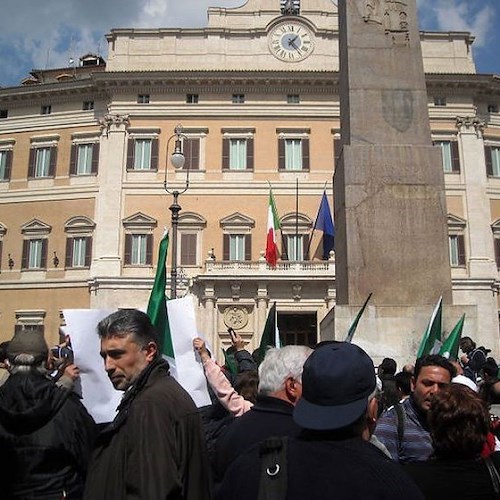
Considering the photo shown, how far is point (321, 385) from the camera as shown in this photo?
1.54m

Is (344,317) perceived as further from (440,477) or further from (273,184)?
(273,184)

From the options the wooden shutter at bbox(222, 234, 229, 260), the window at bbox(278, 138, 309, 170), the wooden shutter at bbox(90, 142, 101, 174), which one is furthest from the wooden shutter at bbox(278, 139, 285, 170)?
the wooden shutter at bbox(90, 142, 101, 174)

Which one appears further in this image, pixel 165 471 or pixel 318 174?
pixel 318 174

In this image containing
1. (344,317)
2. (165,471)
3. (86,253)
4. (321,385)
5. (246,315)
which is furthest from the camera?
(86,253)

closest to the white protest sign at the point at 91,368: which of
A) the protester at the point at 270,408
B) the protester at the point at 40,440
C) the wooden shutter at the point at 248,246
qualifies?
the protester at the point at 40,440

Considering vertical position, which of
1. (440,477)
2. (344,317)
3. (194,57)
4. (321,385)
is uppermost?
(194,57)

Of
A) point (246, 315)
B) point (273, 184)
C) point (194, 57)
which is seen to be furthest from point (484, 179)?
point (194, 57)

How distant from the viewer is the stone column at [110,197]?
2548 centimetres

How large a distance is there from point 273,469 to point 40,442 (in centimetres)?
159

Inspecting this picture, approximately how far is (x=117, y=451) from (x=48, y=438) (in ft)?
2.79

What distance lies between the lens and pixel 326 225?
78.0 feet

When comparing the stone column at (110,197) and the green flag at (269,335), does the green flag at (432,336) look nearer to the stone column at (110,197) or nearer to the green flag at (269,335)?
the green flag at (269,335)

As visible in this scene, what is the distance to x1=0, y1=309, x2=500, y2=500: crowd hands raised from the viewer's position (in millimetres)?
1439

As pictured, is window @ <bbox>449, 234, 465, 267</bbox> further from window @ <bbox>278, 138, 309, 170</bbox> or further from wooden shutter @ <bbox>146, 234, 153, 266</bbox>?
wooden shutter @ <bbox>146, 234, 153, 266</bbox>
